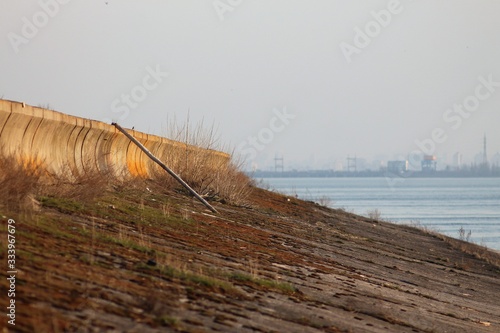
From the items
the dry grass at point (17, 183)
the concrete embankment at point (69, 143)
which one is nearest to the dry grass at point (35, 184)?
the dry grass at point (17, 183)

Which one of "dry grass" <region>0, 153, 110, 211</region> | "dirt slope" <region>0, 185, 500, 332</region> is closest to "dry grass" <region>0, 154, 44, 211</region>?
"dry grass" <region>0, 153, 110, 211</region>

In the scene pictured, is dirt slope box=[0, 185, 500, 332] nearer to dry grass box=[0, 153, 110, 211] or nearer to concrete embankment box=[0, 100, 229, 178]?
dry grass box=[0, 153, 110, 211]

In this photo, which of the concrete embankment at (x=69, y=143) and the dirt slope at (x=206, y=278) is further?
the concrete embankment at (x=69, y=143)

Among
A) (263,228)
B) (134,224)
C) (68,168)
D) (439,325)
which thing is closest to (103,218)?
(134,224)

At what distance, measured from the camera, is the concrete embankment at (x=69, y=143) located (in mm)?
12641

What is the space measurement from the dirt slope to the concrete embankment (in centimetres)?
80

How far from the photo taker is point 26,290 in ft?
A: 25.2

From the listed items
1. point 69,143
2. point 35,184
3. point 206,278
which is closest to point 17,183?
point 35,184

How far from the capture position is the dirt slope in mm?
7898

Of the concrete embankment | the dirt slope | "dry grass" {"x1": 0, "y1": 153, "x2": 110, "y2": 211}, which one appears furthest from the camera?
the concrete embankment

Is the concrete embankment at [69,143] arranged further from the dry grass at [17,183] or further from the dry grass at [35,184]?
the dry grass at [17,183]

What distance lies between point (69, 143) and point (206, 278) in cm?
644

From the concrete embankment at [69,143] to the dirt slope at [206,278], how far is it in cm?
80

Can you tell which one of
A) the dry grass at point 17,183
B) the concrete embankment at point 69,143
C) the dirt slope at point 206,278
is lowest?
the dirt slope at point 206,278
